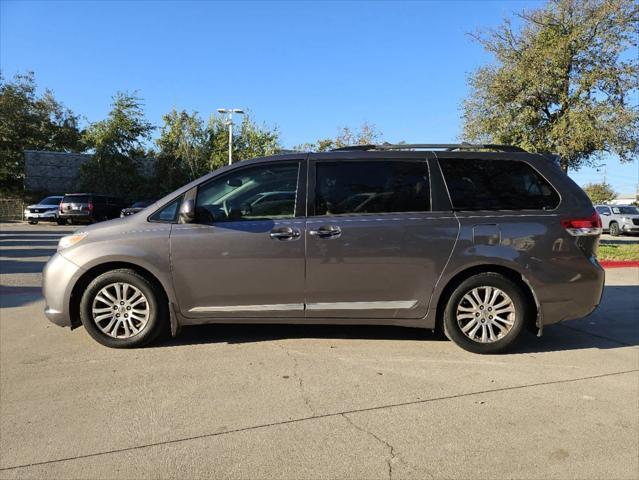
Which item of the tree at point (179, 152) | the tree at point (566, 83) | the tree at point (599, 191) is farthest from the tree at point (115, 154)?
the tree at point (599, 191)

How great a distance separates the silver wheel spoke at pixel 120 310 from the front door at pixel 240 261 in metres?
0.41

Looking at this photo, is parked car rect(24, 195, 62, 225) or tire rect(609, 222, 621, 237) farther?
parked car rect(24, 195, 62, 225)

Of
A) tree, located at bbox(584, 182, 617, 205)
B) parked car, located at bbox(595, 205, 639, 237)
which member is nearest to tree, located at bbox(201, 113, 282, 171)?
parked car, located at bbox(595, 205, 639, 237)

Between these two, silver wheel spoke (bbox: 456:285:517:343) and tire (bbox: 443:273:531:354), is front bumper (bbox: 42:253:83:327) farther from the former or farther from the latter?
silver wheel spoke (bbox: 456:285:517:343)

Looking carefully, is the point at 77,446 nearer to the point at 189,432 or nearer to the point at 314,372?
the point at 189,432

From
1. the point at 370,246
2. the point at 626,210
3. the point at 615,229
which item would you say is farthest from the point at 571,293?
the point at 626,210

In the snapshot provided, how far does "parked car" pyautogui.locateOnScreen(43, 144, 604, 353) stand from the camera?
15.9 feet

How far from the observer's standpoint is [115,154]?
1400 inches

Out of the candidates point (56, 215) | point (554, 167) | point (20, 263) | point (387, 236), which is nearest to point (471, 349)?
point (387, 236)

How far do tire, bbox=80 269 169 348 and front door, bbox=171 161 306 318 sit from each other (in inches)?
11.2

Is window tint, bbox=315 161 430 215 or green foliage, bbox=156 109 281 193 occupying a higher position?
green foliage, bbox=156 109 281 193

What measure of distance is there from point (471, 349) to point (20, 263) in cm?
983

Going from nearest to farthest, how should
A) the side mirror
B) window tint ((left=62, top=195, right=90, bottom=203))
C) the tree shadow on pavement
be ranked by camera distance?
1. the side mirror
2. the tree shadow on pavement
3. window tint ((left=62, top=195, right=90, bottom=203))

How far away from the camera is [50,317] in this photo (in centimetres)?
500
